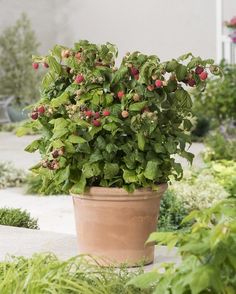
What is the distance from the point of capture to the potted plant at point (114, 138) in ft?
8.99

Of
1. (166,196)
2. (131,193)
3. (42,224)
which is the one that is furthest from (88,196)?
(42,224)

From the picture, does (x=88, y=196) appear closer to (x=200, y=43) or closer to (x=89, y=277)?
(x=89, y=277)

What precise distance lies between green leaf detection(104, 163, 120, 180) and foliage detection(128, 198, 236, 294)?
0.95 m

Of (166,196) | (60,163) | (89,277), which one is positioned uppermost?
(60,163)

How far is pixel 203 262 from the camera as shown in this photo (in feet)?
5.52

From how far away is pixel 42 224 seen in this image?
5820mm

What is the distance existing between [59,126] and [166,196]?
2.41 metres

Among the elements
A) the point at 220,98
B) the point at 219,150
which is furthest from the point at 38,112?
the point at 220,98

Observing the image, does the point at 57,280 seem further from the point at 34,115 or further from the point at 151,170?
the point at 34,115

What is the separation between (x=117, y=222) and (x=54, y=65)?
0.57 m

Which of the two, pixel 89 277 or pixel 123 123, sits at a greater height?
pixel 123 123

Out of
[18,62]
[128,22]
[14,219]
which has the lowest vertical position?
[18,62]

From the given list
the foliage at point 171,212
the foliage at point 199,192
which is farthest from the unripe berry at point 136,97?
the foliage at point 199,192

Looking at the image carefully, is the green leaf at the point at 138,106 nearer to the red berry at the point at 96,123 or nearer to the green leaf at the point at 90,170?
the red berry at the point at 96,123
